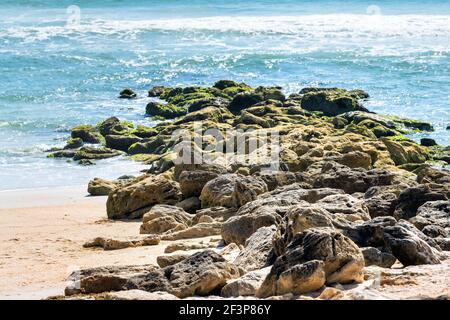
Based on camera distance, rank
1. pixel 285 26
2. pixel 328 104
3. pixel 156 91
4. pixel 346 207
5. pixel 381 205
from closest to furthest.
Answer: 1. pixel 346 207
2. pixel 381 205
3. pixel 328 104
4. pixel 156 91
5. pixel 285 26

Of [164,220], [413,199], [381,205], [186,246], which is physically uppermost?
[413,199]

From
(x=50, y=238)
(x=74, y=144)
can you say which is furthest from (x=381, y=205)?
(x=74, y=144)

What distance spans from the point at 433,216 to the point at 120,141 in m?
13.5

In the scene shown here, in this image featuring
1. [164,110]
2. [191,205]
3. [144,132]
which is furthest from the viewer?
[164,110]

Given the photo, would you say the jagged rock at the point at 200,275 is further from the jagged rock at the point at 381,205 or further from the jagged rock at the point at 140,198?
the jagged rock at the point at 140,198

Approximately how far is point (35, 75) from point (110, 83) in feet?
11.6

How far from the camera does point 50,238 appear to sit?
1366cm

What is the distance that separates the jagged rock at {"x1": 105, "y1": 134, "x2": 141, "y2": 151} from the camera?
23.4m

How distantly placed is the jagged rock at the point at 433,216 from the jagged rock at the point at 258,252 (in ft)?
6.41

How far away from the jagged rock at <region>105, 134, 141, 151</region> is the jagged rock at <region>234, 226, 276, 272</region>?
13.8 meters

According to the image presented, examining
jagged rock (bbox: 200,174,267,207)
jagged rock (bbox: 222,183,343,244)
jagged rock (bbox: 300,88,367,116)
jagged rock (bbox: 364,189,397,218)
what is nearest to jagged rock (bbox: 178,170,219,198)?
jagged rock (bbox: 200,174,267,207)

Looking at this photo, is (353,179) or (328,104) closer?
(353,179)

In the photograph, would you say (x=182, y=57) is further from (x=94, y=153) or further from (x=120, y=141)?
(x=94, y=153)
